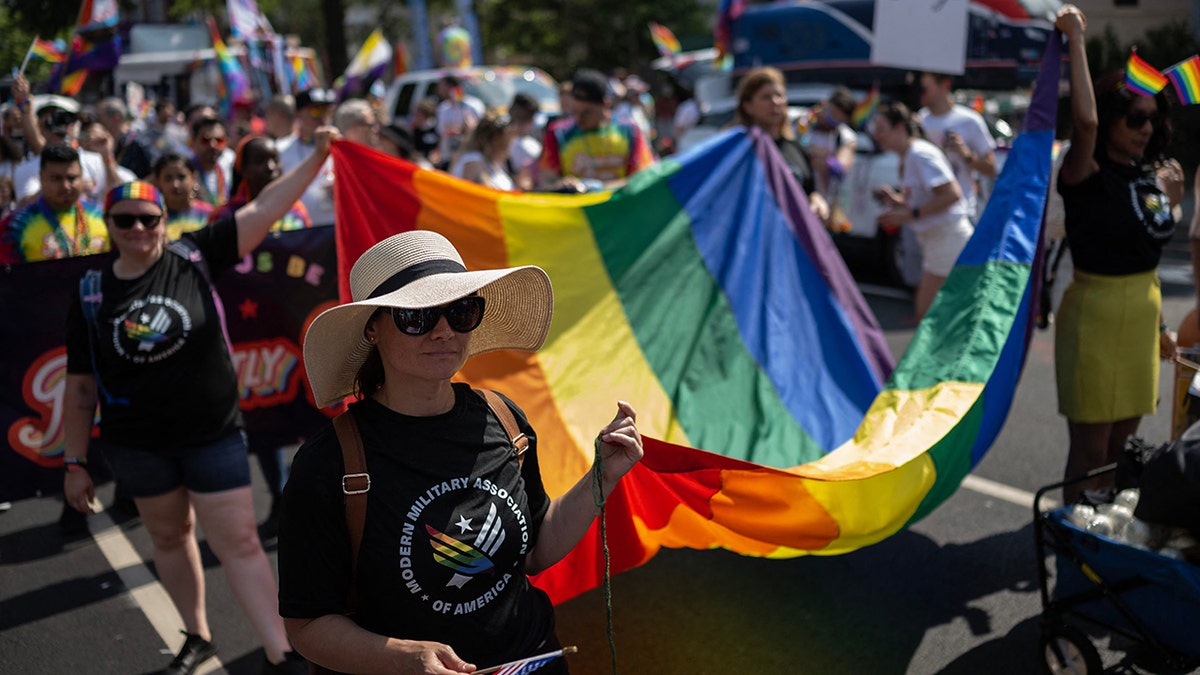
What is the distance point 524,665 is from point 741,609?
7.50 ft

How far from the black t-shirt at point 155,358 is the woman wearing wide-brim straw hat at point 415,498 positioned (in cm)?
A: 139

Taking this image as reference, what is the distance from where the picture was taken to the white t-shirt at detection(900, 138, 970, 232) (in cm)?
634

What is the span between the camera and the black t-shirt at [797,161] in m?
5.95

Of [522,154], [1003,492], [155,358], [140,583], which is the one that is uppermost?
[155,358]

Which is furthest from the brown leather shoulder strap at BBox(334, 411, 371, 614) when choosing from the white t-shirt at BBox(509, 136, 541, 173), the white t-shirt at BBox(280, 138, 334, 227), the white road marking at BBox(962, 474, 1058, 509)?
the white t-shirt at BBox(509, 136, 541, 173)

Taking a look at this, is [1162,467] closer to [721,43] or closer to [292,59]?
[292,59]

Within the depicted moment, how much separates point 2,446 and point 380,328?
119 inches

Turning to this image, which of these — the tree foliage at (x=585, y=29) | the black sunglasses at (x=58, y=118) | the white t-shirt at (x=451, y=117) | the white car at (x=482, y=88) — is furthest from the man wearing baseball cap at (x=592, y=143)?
the tree foliage at (x=585, y=29)

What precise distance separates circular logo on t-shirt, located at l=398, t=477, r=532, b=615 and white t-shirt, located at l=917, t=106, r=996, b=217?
6.07 metres

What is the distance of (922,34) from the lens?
5898mm

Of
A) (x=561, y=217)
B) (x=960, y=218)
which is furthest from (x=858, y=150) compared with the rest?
(x=561, y=217)

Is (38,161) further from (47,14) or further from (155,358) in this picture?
(47,14)

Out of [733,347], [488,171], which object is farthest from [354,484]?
[488,171]

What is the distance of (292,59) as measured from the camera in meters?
13.5
